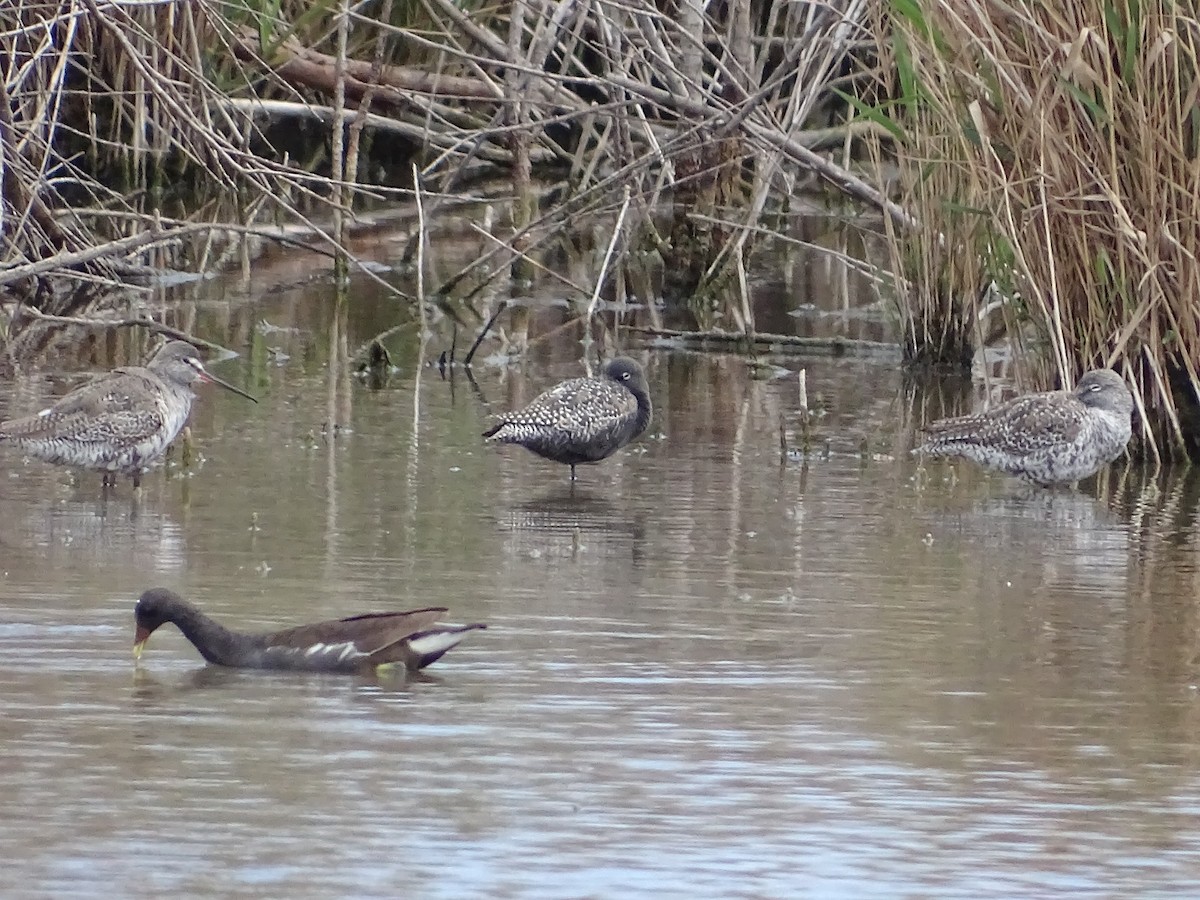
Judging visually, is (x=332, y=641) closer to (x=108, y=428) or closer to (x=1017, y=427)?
(x=108, y=428)

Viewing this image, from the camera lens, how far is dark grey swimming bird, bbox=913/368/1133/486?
9867mm

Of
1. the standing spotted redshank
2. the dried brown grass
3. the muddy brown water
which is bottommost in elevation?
the muddy brown water

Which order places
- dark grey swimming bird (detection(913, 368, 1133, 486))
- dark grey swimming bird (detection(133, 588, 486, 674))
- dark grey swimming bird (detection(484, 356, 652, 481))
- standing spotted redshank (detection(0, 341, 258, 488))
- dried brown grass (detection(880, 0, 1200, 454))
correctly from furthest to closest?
dark grey swimming bird (detection(484, 356, 652, 481)) → dark grey swimming bird (detection(913, 368, 1133, 486)) → dried brown grass (detection(880, 0, 1200, 454)) → standing spotted redshank (detection(0, 341, 258, 488)) → dark grey swimming bird (detection(133, 588, 486, 674))

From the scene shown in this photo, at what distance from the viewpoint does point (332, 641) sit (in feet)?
20.5

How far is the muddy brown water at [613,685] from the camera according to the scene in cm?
484

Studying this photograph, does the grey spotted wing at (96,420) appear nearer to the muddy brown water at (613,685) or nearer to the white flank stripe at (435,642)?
the muddy brown water at (613,685)

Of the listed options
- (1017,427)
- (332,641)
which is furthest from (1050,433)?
(332,641)

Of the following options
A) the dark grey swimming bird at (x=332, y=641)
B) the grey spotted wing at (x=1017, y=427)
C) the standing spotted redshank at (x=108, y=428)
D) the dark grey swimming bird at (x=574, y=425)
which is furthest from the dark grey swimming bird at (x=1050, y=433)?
the dark grey swimming bird at (x=332, y=641)

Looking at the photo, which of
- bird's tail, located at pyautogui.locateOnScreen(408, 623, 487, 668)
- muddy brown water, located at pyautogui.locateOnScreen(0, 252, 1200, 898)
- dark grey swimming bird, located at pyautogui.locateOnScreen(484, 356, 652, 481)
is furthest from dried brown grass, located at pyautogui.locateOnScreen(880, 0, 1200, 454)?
bird's tail, located at pyautogui.locateOnScreen(408, 623, 487, 668)

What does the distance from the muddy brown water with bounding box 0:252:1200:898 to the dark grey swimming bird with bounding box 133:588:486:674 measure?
0.06 m

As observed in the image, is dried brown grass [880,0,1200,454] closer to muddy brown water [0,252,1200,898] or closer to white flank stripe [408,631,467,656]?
muddy brown water [0,252,1200,898]

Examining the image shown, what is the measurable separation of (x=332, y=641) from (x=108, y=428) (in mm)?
3415

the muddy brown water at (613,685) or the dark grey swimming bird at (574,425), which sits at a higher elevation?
the dark grey swimming bird at (574,425)

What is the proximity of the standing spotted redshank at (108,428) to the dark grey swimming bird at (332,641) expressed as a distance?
10.1 ft
